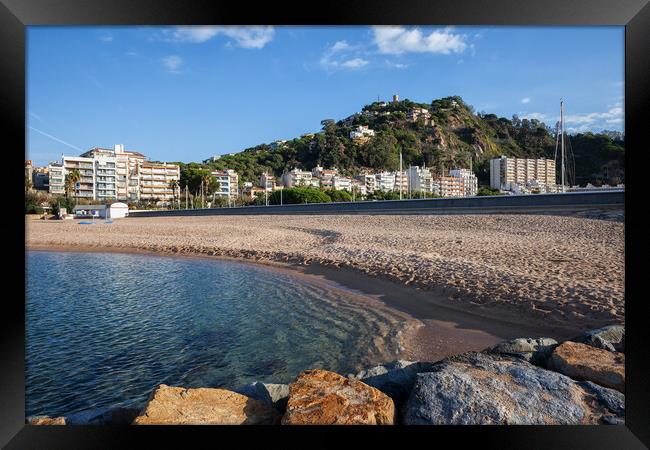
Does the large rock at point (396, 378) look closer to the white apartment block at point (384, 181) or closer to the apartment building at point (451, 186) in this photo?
the apartment building at point (451, 186)

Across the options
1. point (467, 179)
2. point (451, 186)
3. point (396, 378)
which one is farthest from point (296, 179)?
point (396, 378)

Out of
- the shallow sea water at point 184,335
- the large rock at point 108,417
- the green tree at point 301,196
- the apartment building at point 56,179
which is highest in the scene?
the apartment building at point 56,179

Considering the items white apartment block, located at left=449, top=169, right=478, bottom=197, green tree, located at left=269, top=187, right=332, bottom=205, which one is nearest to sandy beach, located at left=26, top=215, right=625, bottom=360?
green tree, located at left=269, top=187, right=332, bottom=205

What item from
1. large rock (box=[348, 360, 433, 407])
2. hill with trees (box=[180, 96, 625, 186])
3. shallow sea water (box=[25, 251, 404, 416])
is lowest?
shallow sea water (box=[25, 251, 404, 416])

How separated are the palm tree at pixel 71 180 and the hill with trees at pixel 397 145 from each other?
11.3 m

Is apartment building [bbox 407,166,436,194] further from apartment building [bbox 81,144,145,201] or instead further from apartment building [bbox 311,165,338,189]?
apartment building [bbox 81,144,145,201]

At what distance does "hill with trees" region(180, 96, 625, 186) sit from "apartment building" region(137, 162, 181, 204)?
3896 mm

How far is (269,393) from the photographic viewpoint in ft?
8.25

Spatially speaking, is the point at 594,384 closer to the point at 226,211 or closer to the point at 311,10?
the point at 311,10

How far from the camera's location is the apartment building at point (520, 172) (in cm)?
3697

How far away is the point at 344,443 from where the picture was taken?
6.01ft

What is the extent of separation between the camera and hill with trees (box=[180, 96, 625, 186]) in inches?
2398

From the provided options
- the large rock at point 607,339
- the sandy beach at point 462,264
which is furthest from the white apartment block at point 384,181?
the large rock at point 607,339

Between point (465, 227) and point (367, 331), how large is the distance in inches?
398
